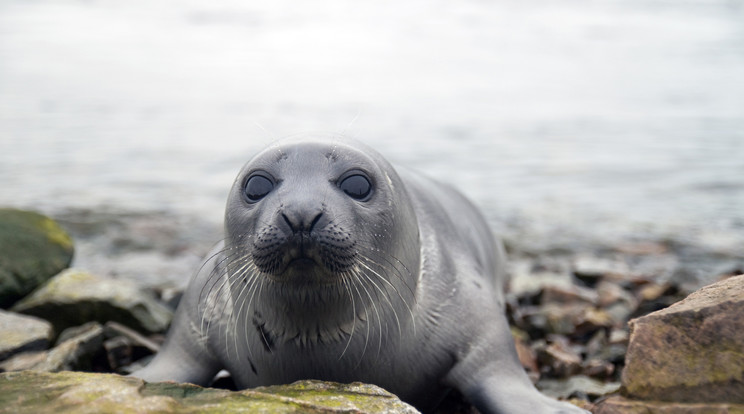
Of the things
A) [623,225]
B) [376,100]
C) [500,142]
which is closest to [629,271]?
[623,225]

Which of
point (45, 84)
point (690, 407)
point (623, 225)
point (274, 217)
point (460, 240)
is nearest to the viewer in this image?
point (690, 407)

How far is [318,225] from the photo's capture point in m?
2.36

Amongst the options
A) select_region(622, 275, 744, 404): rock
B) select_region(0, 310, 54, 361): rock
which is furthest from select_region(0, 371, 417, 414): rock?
select_region(0, 310, 54, 361): rock

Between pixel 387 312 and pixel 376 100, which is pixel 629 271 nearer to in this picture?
pixel 387 312

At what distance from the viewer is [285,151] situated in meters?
2.71

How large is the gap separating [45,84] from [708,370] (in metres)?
19.1

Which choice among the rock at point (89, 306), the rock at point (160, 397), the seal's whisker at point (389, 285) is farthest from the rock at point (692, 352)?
the rock at point (89, 306)

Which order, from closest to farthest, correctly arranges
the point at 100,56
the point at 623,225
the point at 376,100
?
the point at 623,225 < the point at 376,100 < the point at 100,56

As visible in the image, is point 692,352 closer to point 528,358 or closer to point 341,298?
point 341,298

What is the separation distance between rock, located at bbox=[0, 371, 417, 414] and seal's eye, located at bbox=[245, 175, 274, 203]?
675mm

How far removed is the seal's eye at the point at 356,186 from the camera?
8.68 ft

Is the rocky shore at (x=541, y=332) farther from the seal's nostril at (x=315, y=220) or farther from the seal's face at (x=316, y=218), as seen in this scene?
the seal's nostril at (x=315, y=220)

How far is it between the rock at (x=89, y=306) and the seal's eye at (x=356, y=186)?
210 cm

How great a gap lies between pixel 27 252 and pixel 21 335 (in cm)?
114
